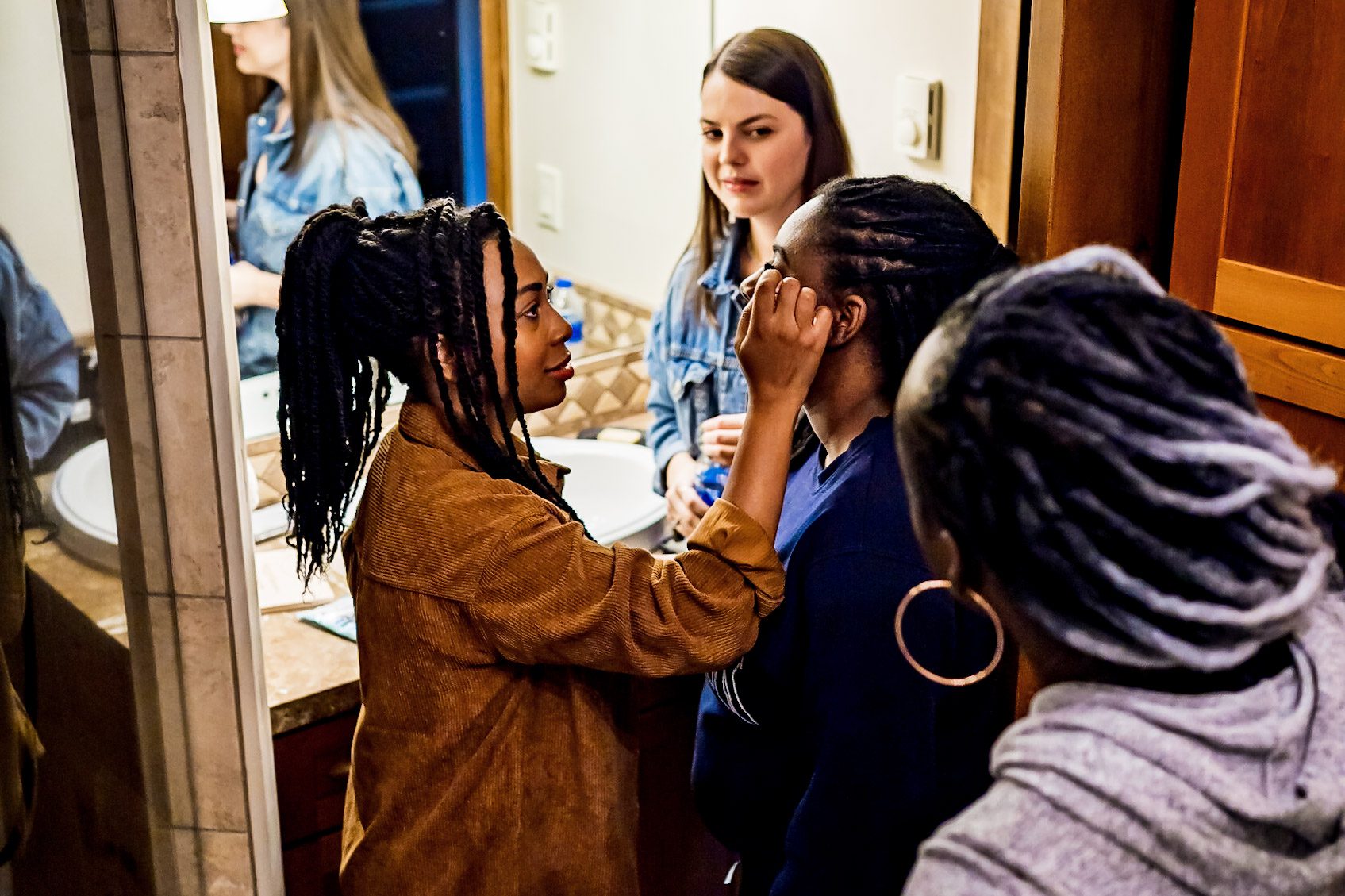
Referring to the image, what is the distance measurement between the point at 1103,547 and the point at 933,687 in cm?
44

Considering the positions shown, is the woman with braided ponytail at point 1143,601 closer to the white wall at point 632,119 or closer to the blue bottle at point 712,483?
the blue bottle at point 712,483

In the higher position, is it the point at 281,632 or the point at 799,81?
the point at 799,81

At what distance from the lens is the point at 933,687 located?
107cm

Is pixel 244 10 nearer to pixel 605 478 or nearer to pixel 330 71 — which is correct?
pixel 330 71

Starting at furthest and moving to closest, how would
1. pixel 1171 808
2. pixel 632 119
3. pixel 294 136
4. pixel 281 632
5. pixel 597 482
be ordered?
1. pixel 632 119
2. pixel 597 482
3. pixel 294 136
4. pixel 281 632
5. pixel 1171 808

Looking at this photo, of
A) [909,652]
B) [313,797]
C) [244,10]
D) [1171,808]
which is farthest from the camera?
[244,10]

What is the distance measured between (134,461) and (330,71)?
37.0 inches

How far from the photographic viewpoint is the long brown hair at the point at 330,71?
1909mm

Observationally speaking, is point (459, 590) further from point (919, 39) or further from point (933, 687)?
point (919, 39)

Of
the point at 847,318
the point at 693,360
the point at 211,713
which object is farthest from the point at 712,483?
the point at 211,713

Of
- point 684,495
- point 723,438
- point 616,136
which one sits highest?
point 616,136

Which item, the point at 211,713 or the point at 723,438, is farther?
the point at 723,438

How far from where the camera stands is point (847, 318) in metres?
1.15

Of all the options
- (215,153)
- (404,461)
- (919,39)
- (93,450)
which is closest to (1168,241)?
(919,39)
